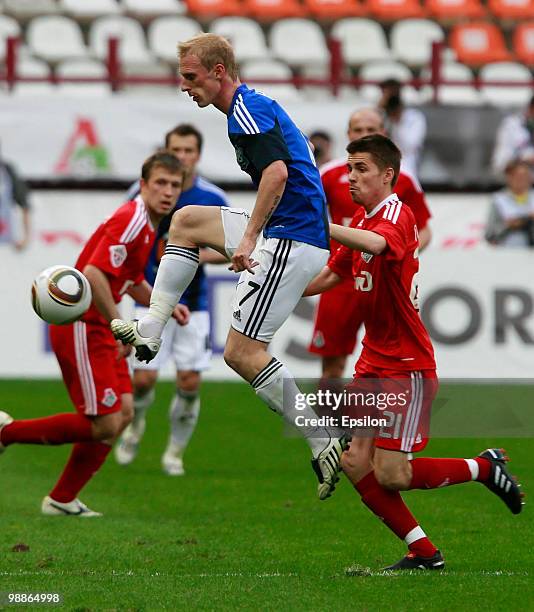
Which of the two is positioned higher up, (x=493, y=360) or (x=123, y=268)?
(x=123, y=268)

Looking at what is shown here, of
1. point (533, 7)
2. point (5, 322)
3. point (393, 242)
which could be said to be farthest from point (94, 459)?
point (533, 7)

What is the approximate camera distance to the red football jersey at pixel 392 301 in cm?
600

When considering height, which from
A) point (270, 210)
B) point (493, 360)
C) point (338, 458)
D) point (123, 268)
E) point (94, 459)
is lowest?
point (493, 360)

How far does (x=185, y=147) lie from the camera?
9516mm

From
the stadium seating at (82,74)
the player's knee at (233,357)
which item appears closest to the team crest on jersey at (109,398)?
the player's knee at (233,357)

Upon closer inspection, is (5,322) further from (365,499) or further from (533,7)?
(533,7)

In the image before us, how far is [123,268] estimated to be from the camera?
299 inches

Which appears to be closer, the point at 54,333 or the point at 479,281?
the point at 54,333

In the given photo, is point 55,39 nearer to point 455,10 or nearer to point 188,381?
point 455,10

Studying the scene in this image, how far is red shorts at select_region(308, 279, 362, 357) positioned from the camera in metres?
9.28

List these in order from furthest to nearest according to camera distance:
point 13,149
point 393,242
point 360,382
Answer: point 13,149 → point 360,382 → point 393,242

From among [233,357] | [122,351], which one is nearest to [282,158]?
[233,357]

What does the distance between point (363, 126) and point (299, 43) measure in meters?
11.8

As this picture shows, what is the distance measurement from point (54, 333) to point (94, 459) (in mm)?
778
